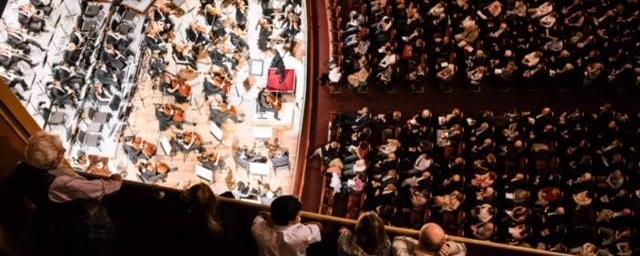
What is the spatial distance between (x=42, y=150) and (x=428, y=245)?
2.65 meters

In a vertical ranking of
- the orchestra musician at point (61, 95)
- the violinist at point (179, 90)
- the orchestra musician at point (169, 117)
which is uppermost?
the violinist at point (179, 90)

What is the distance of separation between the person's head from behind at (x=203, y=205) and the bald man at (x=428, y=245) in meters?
1.28

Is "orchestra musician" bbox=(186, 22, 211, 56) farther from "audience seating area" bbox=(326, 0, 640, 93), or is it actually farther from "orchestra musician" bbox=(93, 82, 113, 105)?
"audience seating area" bbox=(326, 0, 640, 93)

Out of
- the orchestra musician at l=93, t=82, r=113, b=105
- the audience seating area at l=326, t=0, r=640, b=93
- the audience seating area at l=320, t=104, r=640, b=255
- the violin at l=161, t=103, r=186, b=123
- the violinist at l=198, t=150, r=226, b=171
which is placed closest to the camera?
the audience seating area at l=320, t=104, r=640, b=255

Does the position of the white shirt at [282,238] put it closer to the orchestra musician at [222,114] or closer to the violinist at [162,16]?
the orchestra musician at [222,114]

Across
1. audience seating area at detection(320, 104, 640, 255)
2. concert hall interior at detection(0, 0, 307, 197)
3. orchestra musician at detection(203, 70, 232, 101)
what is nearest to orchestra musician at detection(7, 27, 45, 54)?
concert hall interior at detection(0, 0, 307, 197)

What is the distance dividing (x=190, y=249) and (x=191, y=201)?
0.49m

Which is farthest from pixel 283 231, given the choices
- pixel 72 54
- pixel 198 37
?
pixel 72 54

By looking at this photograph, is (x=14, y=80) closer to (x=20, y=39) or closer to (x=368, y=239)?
(x=20, y=39)

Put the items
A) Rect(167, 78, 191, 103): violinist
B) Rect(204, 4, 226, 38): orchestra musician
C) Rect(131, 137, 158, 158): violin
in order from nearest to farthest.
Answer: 1. Rect(131, 137, 158, 158): violin
2. Rect(167, 78, 191, 103): violinist
3. Rect(204, 4, 226, 38): orchestra musician

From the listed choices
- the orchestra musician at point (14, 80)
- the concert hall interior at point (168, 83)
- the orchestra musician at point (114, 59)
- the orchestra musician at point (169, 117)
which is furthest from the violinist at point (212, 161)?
the orchestra musician at point (14, 80)

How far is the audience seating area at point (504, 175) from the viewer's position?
782 centimetres

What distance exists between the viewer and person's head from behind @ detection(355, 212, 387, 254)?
4000 millimetres

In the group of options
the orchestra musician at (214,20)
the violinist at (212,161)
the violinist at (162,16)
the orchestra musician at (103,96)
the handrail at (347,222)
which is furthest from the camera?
the violinist at (162,16)
